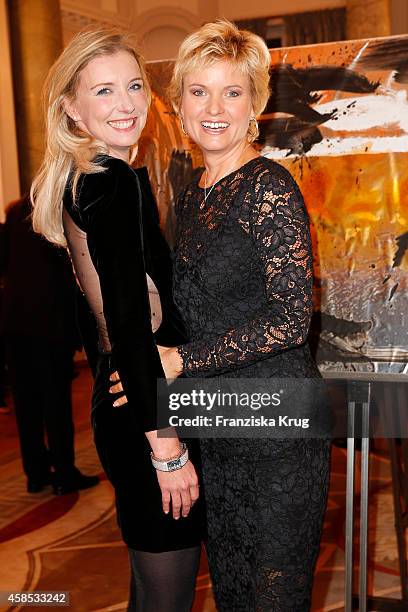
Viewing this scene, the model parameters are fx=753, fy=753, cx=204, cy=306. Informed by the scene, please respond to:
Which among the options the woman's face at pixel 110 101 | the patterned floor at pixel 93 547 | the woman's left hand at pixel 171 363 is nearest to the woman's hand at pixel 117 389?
the woman's left hand at pixel 171 363

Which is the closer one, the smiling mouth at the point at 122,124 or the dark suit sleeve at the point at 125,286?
the dark suit sleeve at the point at 125,286

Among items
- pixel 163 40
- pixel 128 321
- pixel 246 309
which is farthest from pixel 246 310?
pixel 163 40

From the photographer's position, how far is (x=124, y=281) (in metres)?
1.54

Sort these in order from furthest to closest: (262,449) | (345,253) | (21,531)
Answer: (21,531) → (345,253) → (262,449)

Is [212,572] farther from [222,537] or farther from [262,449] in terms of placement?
[262,449]

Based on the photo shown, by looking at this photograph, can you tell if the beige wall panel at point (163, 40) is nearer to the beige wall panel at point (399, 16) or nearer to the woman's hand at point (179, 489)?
the beige wall panel at point (399, 16)

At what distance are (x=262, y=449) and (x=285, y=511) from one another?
152mm

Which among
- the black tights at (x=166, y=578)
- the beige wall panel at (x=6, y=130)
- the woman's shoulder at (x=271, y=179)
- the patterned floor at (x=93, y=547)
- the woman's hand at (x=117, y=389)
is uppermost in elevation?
the beige wall panel at (x=6, y=130)

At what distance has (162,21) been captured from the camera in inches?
413

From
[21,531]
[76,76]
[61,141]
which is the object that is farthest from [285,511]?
[21,531]

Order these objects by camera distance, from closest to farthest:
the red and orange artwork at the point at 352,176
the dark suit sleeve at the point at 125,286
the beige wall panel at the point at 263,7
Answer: the dark suit sleeve at the point at 125,286 → the red and orange artwork at the point at 352,176 → the beige wall panel at the point at 263,7

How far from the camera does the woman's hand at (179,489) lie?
5.38ft

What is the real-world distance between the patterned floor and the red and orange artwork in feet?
3.38

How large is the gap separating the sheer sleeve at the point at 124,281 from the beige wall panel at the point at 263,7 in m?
10.3
